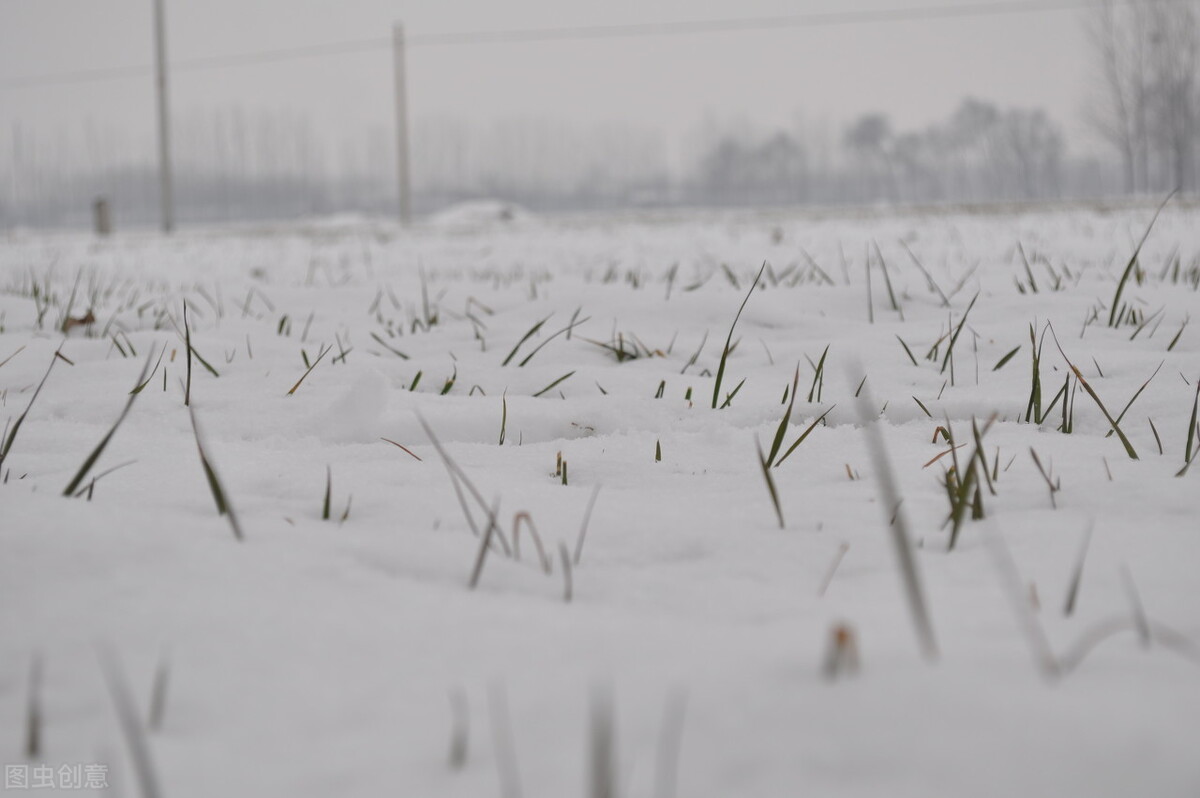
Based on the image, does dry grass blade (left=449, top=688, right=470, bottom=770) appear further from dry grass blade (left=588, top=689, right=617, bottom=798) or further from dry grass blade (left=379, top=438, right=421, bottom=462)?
dry grass blade (left=379, top=438, right=421, bottom=462)

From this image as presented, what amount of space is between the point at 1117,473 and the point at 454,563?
89cm

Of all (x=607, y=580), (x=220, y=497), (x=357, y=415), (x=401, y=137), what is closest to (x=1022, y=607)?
(x=607, y=580)

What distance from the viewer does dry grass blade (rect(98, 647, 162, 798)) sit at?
463 mm

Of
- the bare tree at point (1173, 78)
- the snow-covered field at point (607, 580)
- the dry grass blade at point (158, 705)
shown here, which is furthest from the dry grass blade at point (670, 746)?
the bare tree at point (1173, 78)

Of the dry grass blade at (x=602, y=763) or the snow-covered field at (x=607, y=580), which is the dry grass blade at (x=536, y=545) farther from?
the dry grass blade at (x=602, y=763)

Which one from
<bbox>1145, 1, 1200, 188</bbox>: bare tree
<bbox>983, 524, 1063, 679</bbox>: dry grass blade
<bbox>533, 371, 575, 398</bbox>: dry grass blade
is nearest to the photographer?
<bbox>983, 524, 1063, 679</bbox>: dry grass blade

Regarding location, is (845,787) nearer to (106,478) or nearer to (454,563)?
(454,563)

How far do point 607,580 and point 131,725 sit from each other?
0.47 meters

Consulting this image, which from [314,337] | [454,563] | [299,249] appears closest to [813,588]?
[454,563]

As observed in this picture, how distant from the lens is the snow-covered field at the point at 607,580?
1.72 feet

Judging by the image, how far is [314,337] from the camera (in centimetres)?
240

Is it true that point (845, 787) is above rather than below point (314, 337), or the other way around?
below

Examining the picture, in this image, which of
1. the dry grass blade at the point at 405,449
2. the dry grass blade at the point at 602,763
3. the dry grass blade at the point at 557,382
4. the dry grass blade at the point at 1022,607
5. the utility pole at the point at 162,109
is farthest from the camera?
the utility pole at the point at 162,109

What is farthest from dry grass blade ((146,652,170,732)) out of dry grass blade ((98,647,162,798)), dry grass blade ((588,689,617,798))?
dry grass blade ((588,689,617,798))
